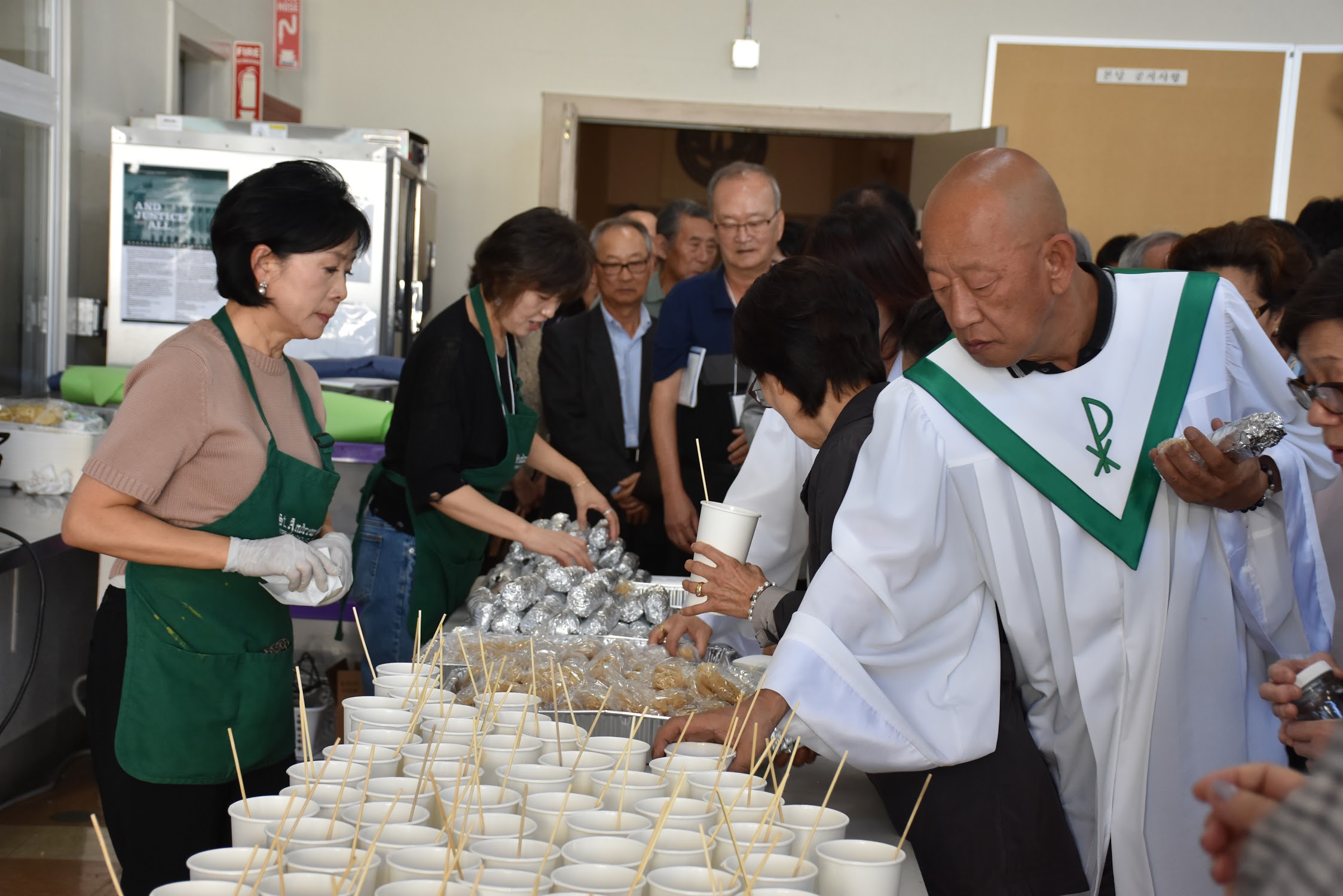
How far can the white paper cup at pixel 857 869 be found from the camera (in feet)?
4.11

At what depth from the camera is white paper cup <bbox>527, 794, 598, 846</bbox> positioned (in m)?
1.37

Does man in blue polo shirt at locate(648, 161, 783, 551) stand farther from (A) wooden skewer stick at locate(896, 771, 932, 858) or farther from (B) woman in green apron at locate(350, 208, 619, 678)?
(A) wooden skewer stick at locate(896, 771, 932, 858)

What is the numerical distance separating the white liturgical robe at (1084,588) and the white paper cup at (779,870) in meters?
0.42

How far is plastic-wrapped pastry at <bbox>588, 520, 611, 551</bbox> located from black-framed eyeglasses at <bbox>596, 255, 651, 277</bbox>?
1.36 metres

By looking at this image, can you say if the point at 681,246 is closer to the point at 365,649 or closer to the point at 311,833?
the point at 365,649

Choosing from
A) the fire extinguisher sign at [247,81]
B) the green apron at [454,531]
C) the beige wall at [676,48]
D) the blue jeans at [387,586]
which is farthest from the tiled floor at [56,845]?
the beige wall at [676,48]

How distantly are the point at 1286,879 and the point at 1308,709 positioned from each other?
0.96 metres

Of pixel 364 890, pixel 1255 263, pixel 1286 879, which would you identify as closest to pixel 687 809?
pixel 364 890

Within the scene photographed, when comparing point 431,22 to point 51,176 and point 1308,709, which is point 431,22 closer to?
point 51,176

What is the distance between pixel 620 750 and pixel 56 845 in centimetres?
260

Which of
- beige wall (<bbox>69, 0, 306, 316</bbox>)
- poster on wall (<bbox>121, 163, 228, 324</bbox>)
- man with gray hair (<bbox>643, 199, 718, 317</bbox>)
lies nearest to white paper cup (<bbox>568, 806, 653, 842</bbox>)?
man with gray hair (<bbox>643, 199, 718, 317</bbox>)

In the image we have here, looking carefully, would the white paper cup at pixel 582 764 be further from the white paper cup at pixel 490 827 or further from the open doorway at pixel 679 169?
the open doorway at pixel 679 169

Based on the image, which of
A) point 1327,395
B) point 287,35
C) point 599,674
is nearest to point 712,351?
point 599,674

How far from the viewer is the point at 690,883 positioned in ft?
3.96
